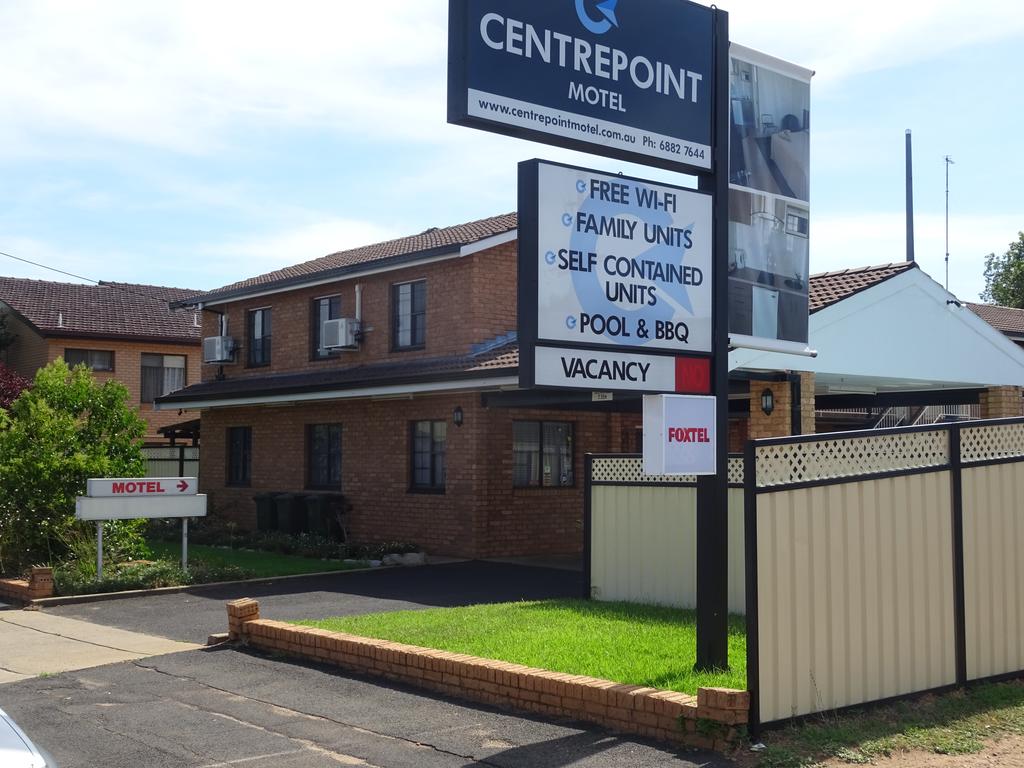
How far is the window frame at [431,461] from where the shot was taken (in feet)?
68.7

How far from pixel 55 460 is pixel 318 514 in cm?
660

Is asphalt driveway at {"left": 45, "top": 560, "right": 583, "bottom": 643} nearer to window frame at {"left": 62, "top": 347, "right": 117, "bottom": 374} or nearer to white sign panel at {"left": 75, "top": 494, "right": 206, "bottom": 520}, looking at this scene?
white sign panel at {"left": 75, "top": 494, "right": 206, "bottom": 520}

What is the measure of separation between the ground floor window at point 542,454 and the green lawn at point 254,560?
3.77 m

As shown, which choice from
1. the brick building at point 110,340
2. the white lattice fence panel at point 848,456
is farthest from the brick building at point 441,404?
the brick building at point 110,340

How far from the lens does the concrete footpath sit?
35.7ft

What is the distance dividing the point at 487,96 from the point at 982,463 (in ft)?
16.1

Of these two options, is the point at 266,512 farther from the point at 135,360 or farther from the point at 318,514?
the point at 135,360

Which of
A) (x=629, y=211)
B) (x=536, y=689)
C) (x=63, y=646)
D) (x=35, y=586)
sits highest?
(x=629, y=211)

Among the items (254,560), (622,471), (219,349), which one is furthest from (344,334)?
(622,471)

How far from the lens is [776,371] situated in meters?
15.9

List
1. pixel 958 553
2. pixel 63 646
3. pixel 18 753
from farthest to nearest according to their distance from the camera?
pixel 63 646 → pixel 958 553 → pixel 18 753

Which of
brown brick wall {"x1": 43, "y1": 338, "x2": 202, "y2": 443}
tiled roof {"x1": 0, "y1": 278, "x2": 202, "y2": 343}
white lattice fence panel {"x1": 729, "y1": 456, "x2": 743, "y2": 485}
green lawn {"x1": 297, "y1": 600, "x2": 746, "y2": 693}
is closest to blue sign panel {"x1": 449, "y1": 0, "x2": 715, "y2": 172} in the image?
green lawn {"x1": 297, "y1": 600, "x2": 746, "y2": 693}

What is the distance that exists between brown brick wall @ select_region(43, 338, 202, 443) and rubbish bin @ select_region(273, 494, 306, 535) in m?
15.9

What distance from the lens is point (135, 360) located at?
3872 centimetres
